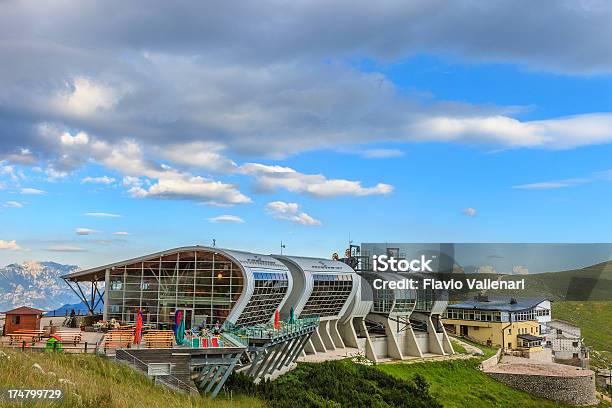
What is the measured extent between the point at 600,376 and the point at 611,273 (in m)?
112

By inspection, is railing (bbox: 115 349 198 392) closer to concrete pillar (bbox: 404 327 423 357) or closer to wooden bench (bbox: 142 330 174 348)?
wooden bench (bbox: 142 330 174 348)

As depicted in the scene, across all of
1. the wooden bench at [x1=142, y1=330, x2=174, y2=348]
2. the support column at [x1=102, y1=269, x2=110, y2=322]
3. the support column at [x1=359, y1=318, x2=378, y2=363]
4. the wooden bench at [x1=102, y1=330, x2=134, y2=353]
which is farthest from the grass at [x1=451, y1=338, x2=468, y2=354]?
the wooden bench at [x1=102, y1=330, x2=134, y2=353]

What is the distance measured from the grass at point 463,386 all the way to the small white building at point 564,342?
95.5ft

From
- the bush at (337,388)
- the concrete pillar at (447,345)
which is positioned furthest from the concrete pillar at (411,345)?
the bush at (337,388)

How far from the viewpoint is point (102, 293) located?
4869 centimetres

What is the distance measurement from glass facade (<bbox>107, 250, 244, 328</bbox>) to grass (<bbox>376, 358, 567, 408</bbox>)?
22882 mm

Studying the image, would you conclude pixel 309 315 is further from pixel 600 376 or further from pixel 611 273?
pixel 611 273

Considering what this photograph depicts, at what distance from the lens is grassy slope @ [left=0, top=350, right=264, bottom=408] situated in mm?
19205

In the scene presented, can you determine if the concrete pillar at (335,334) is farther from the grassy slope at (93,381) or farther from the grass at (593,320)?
the grass at (593,320)

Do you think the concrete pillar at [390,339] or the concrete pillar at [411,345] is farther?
the concrete pillar at [411,345]

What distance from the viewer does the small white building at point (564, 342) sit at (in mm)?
94188

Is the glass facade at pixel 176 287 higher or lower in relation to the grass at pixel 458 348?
higher

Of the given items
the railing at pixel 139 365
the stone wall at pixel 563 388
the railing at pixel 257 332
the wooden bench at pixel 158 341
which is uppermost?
the wooden bench at pixel 158 341

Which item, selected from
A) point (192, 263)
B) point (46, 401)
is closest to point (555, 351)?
point (192, 263)
